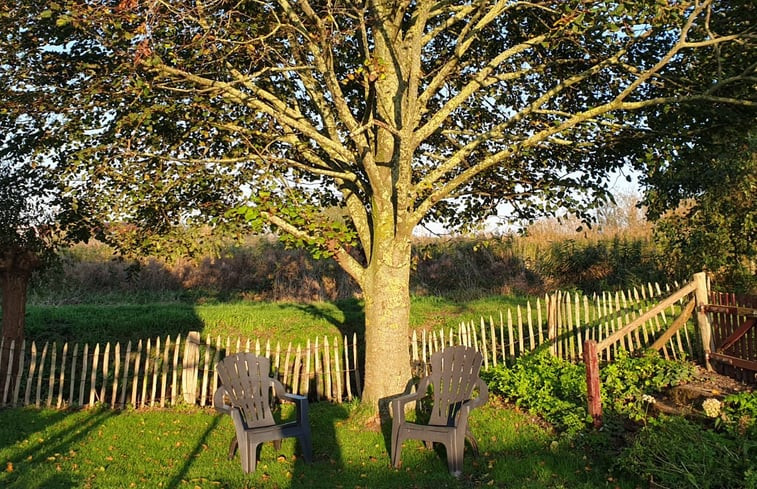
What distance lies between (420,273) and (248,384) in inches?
651

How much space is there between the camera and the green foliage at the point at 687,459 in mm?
4758

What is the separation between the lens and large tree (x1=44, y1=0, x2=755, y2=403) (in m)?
7.14

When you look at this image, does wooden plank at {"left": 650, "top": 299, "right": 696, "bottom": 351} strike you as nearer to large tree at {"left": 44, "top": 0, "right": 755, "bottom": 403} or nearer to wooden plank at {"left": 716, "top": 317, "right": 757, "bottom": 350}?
wooden plank at {"left": 716, "top": 317, "right": 757, "bottom": 350}

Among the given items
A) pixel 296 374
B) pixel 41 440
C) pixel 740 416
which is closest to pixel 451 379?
pixel 740 416

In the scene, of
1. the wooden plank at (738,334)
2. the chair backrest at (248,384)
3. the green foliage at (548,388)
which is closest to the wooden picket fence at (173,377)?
the chair backrest at (248,384)

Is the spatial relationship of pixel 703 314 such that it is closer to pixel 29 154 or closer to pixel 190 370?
pixel 190 370

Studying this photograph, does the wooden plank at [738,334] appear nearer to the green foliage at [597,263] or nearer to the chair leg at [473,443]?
the chair leg at [473,443]

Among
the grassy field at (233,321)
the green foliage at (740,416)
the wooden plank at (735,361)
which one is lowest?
the green foliage at (740,416)

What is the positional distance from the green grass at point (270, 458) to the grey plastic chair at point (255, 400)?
0.32 m

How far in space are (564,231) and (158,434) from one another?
18.8 metres

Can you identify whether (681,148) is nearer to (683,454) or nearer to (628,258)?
(683,454)

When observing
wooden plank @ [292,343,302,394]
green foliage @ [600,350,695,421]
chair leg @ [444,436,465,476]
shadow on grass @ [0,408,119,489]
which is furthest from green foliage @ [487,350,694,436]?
shadow on grass @ [0,408,119,489]

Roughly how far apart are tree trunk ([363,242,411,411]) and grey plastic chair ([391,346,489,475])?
0.92m

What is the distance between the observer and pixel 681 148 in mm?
7578
